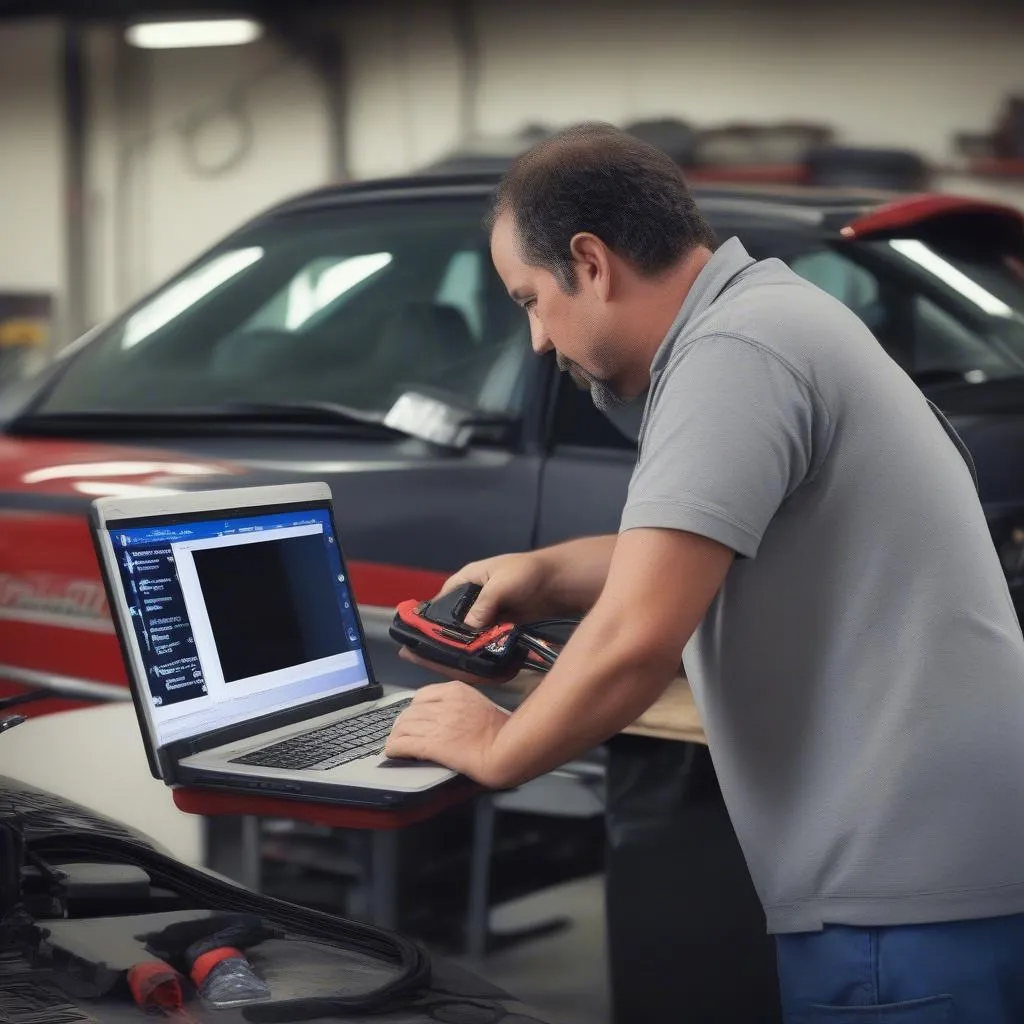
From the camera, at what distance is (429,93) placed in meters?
6.85

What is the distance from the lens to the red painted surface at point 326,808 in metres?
1.38

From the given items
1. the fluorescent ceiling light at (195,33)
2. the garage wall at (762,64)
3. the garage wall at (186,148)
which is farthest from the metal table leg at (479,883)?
the fluorescent ceiling light at (195,33)

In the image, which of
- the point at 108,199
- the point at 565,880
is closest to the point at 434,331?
the point at 565,880

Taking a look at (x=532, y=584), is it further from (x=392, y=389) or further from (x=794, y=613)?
(x=392, y=389)

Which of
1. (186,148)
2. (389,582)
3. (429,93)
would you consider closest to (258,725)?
(389,582)

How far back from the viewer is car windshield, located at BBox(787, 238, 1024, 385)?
2318 millimetres

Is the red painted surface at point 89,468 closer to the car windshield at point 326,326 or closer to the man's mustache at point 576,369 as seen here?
the car windshield at point 326,326

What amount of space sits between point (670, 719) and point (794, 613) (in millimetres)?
543

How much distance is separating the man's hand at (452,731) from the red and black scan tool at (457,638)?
0.12 m

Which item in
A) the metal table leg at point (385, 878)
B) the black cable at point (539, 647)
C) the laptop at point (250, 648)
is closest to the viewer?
the laptop at point (250, 648)

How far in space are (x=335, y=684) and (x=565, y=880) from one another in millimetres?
728

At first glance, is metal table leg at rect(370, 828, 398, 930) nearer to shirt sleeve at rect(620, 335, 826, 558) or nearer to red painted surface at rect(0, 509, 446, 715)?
red painted surface at rect(0, 509, 446, 715)

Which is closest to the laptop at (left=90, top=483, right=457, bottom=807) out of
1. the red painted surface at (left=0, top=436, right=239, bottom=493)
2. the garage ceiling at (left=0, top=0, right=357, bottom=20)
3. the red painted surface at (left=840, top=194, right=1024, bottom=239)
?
the red painted surface at (left=0, top=436, right=239, bottom=493)

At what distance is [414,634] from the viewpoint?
1622 mm
